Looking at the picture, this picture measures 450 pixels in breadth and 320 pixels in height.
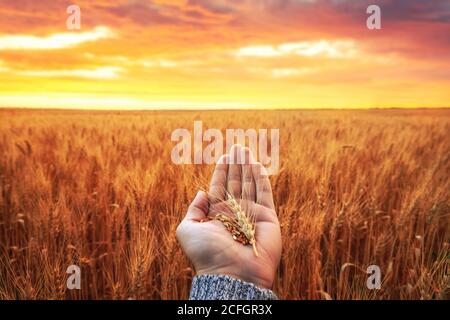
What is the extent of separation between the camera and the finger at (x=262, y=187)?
1.42 meters

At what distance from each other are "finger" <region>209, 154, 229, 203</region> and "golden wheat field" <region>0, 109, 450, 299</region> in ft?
0.75

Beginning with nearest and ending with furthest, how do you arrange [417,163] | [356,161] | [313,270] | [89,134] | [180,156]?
[313,270], [180,156], [356,161], [417,163], [89,134]

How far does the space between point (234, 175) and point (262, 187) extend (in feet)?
0.37

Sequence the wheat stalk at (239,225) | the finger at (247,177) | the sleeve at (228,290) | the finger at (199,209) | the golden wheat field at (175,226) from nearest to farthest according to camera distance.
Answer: the sleeve at (228,290) < the wheat stalk at (239,225) < the finger at (199,209) < the finger at (247,177) < the golden wheat field at (175,226)

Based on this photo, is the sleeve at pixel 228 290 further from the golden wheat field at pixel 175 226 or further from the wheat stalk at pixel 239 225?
the golden wheat field at pixel 175 226

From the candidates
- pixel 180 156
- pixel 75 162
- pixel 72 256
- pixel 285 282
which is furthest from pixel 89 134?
pixel 285 282

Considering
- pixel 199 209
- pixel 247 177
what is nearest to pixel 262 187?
pixel 247 177

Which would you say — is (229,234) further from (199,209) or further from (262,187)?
(262,187)

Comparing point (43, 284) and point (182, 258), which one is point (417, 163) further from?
point (43, 284)

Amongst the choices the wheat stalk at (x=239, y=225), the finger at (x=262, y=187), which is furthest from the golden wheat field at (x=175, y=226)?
the wheat stalk at (x=239, y=225)

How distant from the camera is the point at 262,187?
1.44 m

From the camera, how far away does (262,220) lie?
53.6 inches

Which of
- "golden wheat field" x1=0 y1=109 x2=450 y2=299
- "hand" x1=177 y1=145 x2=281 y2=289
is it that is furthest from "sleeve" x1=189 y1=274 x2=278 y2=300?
"golden wheat field" x1=0 y1=109 x2=450 y2=299

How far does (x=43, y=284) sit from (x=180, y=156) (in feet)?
3.04
